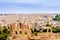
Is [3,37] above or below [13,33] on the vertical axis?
below

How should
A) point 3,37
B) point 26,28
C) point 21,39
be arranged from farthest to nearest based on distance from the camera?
point 3,37 → point 26,28 → point 21,39

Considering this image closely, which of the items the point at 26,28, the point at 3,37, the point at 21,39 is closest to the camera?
the point at 21,39

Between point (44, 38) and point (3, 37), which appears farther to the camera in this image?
point (3, 37)

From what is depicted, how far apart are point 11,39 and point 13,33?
36cm

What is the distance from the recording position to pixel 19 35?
13.8 m

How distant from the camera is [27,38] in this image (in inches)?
547

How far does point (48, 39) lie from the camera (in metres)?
13.9

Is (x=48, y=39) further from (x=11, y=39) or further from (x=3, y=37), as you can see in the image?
(x=3, y=37)

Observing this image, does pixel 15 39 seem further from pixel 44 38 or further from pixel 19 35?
pixel 44 38

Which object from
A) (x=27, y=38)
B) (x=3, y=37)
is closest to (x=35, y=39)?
(x=27, y=38)

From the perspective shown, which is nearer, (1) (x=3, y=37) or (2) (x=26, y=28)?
(2) (x=26, y=28)

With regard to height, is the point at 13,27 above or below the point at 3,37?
above

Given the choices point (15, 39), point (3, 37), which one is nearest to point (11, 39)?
point (15, 39)

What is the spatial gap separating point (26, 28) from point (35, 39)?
0.75 meters
